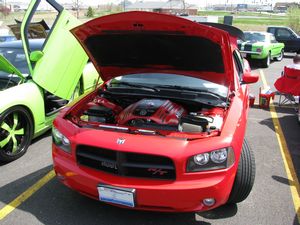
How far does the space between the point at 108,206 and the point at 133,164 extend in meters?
0.82

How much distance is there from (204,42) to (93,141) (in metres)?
1.47

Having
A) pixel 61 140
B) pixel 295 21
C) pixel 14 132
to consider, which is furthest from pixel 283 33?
pixel 61 140

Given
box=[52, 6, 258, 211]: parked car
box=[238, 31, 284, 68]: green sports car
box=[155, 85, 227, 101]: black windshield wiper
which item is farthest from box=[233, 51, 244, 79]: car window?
box=[238, 31, 284, 68]: green sports car

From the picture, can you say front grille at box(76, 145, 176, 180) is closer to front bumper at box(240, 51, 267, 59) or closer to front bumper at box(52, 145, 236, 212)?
front bumper at box(52, 145, 236, 212)

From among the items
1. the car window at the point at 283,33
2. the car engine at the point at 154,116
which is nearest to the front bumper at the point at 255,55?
the car window at the point at 283,33

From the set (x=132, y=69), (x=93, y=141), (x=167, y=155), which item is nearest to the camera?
(x=167, y=155)

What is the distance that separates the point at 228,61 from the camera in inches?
140

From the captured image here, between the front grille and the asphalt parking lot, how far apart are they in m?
0.59

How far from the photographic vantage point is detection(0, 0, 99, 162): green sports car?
14.7ft

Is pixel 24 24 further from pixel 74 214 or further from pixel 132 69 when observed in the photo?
pixel 74 214

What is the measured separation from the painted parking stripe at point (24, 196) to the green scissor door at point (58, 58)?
1.35m

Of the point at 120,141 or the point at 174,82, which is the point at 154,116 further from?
the point at 174,82

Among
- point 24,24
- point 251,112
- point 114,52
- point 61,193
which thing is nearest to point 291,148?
point 251,112

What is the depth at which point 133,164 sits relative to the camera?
9.48 feet
